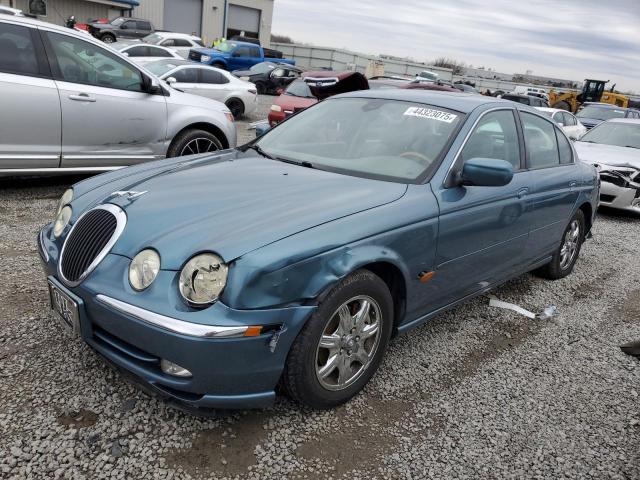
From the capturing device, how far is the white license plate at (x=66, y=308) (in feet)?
7.84

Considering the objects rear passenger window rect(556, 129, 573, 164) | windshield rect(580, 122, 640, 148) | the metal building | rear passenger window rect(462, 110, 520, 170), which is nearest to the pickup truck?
the metal building

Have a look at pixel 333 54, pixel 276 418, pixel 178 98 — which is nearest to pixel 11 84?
pixel 178 98

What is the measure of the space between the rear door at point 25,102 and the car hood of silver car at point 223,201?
248 cm

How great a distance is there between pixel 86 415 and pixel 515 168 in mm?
3083

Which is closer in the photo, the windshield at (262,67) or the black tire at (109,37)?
the windshield at (262,67)

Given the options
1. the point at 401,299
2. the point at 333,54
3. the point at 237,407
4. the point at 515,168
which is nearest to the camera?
the point at 237,407

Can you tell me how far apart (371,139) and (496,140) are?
2.99 feet

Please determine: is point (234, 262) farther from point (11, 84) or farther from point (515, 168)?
point (11, 84)

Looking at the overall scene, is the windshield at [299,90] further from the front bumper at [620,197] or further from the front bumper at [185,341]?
the front bumper at [185,341]

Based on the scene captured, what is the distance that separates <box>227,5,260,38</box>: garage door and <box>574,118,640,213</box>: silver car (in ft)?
118

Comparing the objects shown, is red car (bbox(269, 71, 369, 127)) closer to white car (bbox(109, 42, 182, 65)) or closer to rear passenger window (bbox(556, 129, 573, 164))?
rear passenger window (bbox(556, 129, 573, 164))

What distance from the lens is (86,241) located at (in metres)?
2.53

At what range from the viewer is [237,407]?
89.3 inches

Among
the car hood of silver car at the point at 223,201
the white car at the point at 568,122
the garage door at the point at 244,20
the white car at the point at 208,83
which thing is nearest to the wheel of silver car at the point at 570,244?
the car hood of silver car at the point at 223,201
